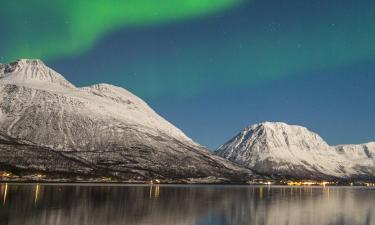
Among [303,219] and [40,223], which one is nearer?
[40,223]

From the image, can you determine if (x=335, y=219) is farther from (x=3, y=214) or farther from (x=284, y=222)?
(x=3, y=214)

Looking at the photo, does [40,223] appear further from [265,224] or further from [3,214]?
[265,224]

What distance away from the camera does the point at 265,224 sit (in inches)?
3565

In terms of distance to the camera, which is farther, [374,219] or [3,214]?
[374,219]

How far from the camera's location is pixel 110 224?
78.6 m

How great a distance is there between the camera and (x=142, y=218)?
89.6 metres

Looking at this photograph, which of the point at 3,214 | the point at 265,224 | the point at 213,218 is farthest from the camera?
the point at 213,218

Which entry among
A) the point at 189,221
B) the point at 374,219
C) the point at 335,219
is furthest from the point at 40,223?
the point at 374,219

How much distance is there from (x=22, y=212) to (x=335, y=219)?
65861 millimetres

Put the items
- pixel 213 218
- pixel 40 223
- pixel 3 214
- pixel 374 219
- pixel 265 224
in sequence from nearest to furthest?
pixel 40 223
pixel 3 214
pixel 265 224
pixel 213 218
pixel 374 219

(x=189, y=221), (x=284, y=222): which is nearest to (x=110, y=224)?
(x=189, y=221)

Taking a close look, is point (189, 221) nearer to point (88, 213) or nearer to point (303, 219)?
point (88, 213)

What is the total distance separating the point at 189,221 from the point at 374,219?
44.2m

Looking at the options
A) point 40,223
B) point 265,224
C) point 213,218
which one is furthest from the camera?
point 213,218
